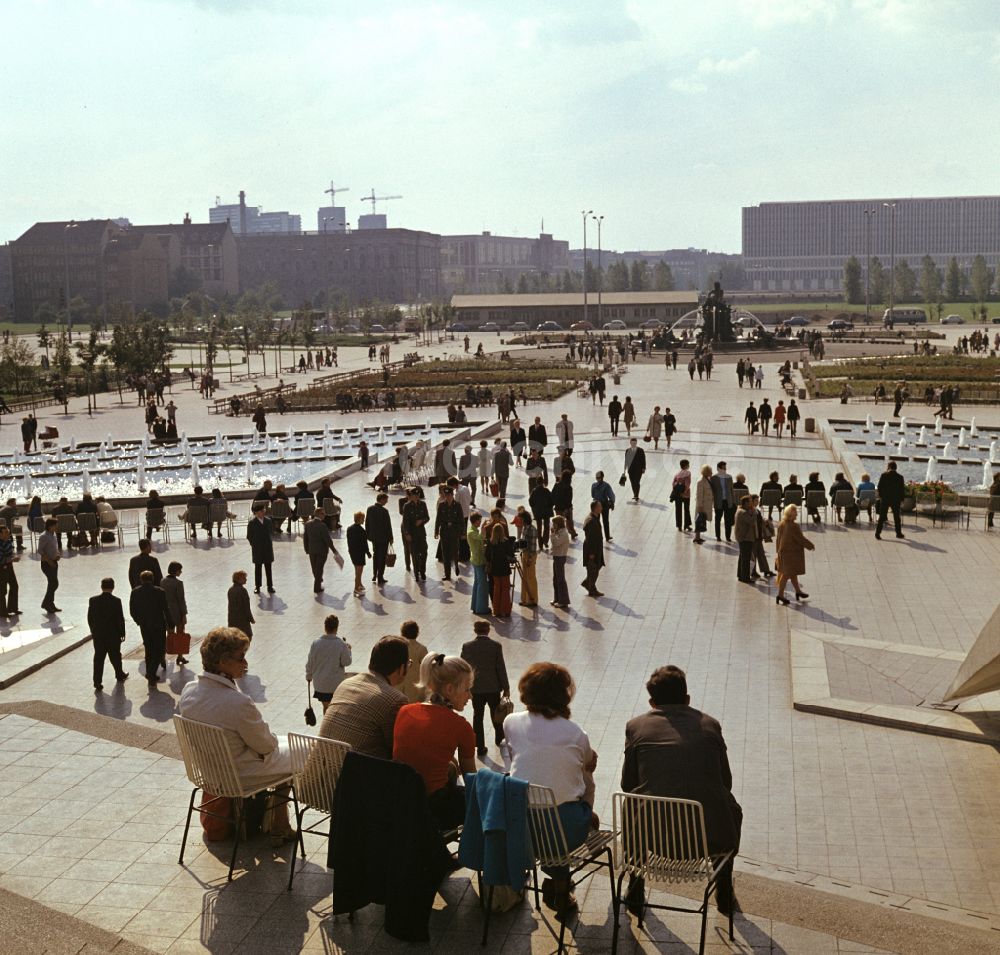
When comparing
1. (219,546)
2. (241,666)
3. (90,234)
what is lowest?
(219,546)

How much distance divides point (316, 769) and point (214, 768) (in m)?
0.60

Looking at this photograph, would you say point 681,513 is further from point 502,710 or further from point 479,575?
point 502,710

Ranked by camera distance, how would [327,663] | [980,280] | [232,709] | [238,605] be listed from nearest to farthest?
[232,709], [327,663], [238,605], [980,280]

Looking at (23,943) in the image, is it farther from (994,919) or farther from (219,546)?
(219,546)

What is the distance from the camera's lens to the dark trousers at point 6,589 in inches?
597

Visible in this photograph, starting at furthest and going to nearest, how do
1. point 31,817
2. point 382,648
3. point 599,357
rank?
point 599,357 < point 31,817 < point 382,648

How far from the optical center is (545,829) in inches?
222

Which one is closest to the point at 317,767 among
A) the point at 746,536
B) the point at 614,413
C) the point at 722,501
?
the point at 746,536

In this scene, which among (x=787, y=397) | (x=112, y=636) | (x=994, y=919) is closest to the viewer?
(x=994, y=919)

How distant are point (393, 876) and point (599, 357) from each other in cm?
6065

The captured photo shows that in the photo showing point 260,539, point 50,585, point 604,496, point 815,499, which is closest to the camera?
point 50,585

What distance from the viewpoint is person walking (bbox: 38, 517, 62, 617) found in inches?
605

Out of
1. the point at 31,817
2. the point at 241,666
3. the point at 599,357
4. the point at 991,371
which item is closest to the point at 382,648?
the point at 241,666

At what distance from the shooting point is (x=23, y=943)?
220 inches
